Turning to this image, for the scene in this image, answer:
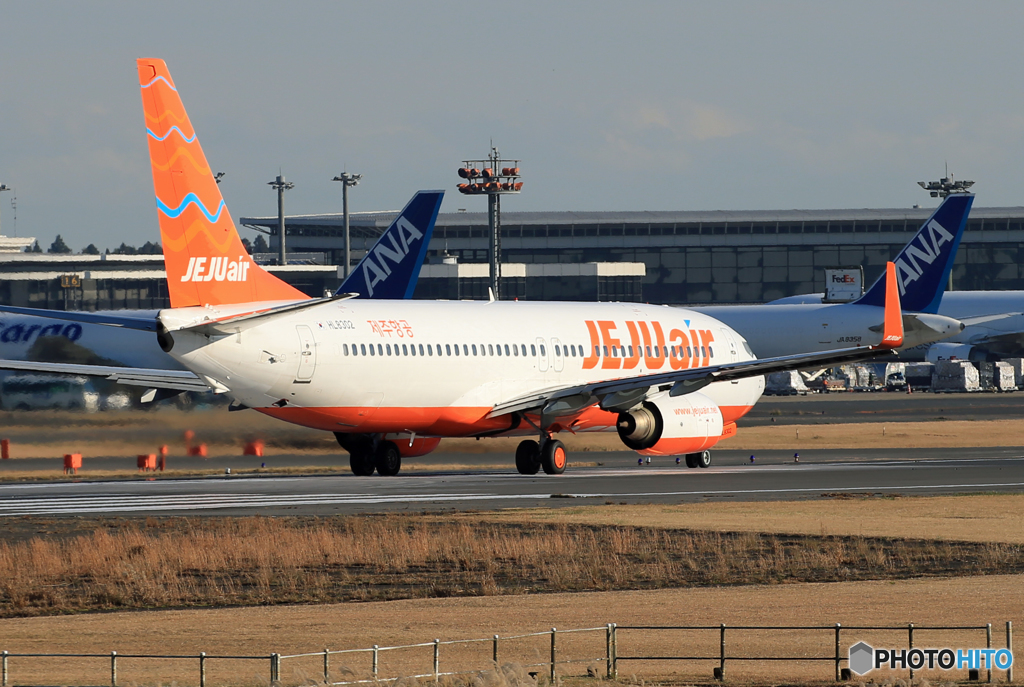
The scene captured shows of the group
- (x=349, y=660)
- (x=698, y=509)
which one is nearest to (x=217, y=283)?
(x=698, y=509)

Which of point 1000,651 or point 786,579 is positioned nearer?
point 1000,651

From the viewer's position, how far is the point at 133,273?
13500cm

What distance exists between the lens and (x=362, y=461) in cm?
4153

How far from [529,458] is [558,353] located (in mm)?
3321

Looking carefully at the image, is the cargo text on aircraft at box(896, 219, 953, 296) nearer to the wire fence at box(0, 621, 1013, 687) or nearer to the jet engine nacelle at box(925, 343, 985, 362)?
the jet engine nacelle at box(925, 343, 985, 362)

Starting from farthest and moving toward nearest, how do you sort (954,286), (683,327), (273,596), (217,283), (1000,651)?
(954,286) < (683,327) < (217,283) < (273,596) < (1000,651)

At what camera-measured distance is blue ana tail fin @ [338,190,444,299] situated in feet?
185

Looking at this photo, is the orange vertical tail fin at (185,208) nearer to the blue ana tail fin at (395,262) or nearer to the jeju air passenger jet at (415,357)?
the jeju air passenger jet at (415,357)

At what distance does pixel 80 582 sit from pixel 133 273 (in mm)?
116117

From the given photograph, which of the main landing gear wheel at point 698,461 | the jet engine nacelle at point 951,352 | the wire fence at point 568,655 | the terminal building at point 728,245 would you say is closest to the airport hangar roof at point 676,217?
the terminal building at point 728,245

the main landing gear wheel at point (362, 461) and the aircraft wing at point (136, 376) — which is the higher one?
the aircraft wing at point (136, 376)

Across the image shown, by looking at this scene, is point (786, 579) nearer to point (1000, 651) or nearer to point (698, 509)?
point (1000, 651)

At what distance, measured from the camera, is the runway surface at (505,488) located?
3275 cm

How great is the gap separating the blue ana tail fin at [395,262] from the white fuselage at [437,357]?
1171cm
